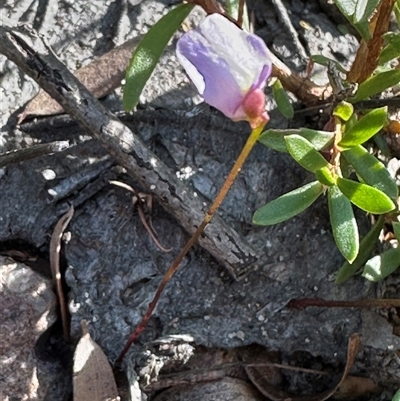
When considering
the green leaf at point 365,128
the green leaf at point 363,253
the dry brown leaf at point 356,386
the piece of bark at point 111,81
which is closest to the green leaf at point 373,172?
the green leaf at point 365,128

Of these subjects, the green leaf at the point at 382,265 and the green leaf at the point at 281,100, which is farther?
the green leaf at the point at 281,100

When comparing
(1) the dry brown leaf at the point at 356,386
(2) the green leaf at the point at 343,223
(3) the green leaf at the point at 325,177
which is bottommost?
(1) the dry brown leaf at the point at 356,386

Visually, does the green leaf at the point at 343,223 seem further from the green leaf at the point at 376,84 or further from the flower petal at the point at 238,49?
the flower petal at the point at 238,49

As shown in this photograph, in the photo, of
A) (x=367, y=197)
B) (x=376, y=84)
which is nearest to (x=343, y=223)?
(x=367, y=197)

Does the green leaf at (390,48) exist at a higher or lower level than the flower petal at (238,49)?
lower

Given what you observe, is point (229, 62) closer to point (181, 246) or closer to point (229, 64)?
point (229, 64)

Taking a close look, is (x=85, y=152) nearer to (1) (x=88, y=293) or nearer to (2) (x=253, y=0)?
(1) (x=88, y=293)

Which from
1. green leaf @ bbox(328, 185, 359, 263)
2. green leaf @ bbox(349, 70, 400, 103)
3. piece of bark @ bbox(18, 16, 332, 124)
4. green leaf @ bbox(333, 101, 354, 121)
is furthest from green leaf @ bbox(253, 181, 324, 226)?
piece of bark @ bbox(18, 16, 332, 124)
